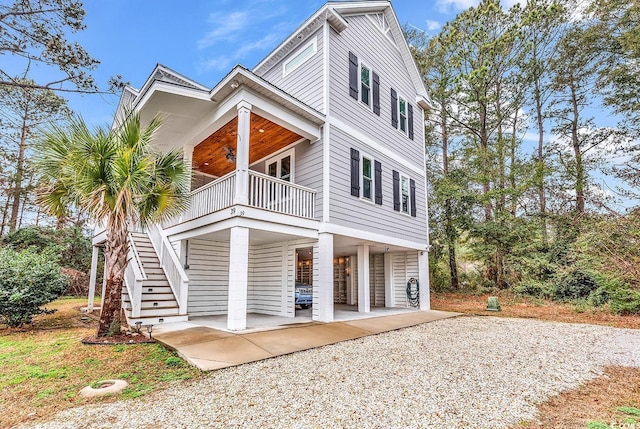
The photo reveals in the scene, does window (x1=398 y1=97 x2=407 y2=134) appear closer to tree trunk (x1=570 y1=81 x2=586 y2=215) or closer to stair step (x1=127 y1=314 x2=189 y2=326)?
tree trunk (x1=570 y1=81 x2=586 y2=215)

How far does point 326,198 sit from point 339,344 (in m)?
3.76

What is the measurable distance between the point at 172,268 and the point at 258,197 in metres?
3.18

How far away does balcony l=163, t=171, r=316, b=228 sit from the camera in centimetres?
755

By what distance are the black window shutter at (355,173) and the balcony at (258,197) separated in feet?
4.61

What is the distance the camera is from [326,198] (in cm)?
884

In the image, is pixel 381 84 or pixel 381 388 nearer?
pixel 381 388

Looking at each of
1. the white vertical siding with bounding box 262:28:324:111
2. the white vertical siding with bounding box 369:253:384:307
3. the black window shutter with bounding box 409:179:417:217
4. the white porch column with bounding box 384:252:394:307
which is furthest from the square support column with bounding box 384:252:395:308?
the white vertical siding with bounding box 262:28:324:111

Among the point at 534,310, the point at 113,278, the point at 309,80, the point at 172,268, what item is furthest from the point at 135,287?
the point at 534,310

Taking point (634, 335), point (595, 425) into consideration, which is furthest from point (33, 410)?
point (634, 335)

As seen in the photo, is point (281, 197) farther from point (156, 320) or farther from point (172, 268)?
point (156, 320)

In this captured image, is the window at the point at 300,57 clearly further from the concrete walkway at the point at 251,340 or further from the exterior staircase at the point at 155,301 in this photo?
the concrete walkway at the point at 251,340

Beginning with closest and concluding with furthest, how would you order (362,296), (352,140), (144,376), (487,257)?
(144,376) → (352,140) → (362,296) → (487,257)

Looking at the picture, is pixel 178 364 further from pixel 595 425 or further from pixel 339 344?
pixel 595 425

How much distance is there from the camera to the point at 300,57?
10375mm
